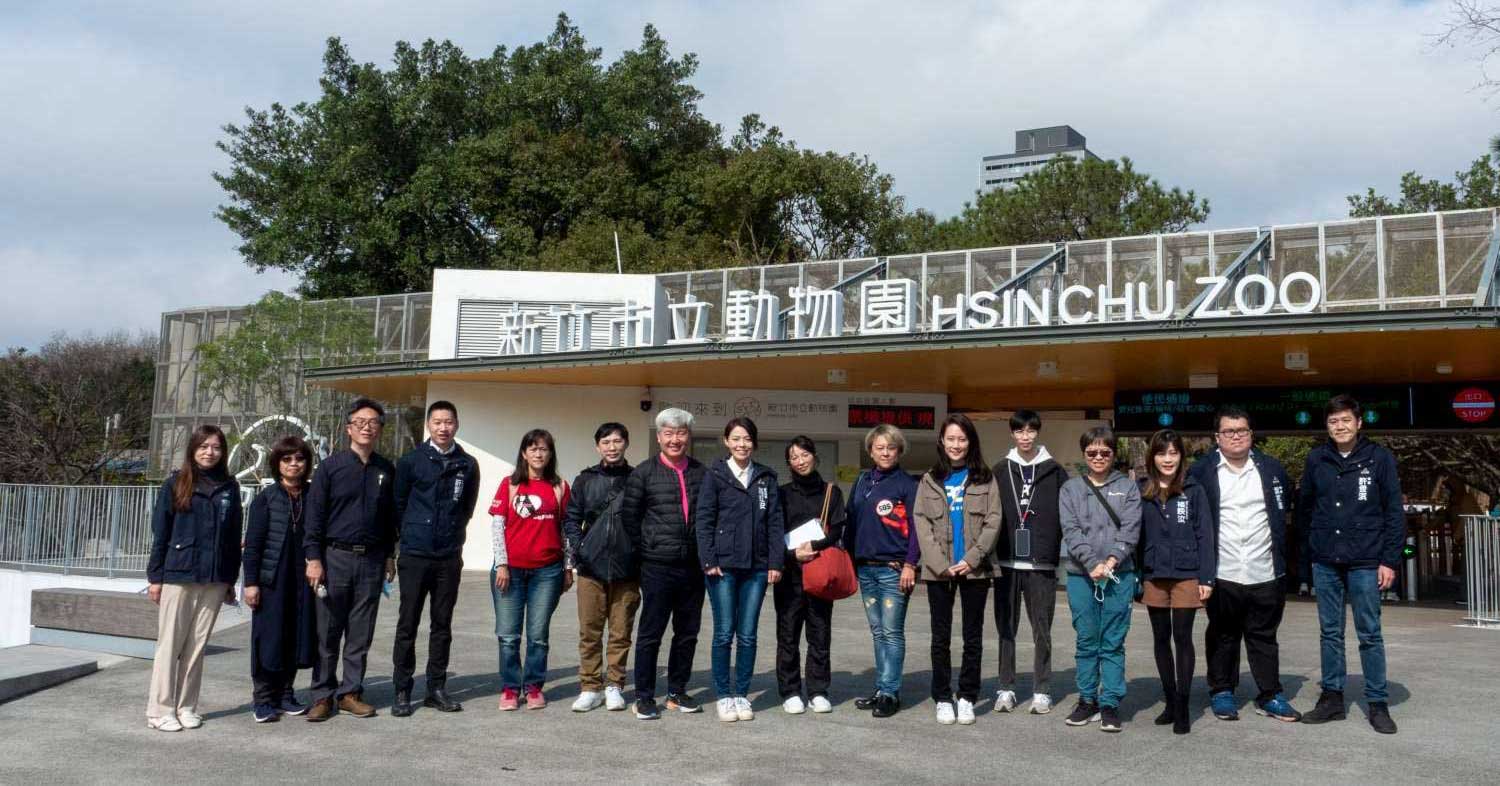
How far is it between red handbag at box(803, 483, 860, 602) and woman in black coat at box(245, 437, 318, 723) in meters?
2.90

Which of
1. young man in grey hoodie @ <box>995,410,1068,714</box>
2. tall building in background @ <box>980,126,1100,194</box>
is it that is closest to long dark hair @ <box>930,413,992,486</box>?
young man in grey hoodie @ <box>995,410,1068,714</box>

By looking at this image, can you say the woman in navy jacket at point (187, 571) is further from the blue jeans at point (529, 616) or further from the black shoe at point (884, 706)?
the black shoe at point (884, 706)

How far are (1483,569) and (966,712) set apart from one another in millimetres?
7978

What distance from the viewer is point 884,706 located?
6.79 m

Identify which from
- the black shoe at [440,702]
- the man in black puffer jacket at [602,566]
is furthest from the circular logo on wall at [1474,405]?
the black shoe at [440,702]

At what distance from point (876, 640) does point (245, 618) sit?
7495mm

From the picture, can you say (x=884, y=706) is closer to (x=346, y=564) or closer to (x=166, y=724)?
(x=346, y=564)

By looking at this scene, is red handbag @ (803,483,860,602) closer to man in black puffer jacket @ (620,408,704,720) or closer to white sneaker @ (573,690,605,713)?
man in black puffer jacket @ (620,408,704,720)

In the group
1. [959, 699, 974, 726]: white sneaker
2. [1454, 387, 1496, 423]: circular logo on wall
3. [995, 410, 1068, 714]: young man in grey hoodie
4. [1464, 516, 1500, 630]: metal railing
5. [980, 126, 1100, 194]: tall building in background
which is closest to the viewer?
[959, 699, 974, 726]: white sneaker

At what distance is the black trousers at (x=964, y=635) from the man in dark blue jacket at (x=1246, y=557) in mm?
1371

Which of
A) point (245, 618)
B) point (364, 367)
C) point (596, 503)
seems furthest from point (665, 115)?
point (596, 503)

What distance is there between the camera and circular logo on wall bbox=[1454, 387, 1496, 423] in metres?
14.9

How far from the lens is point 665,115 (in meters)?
40.0

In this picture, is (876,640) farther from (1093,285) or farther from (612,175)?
(612,175)
